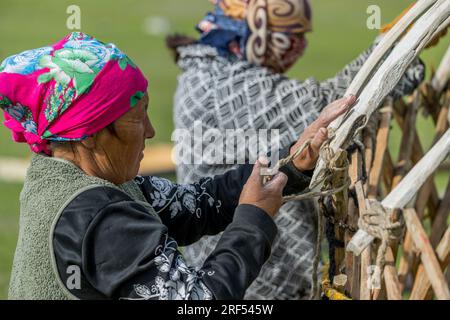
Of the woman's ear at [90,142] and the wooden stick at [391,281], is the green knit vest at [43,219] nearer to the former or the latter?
the woman's ear at [90,142]

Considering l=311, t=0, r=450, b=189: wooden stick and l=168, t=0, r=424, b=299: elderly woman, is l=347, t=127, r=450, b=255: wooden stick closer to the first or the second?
l=311, t=0, r=450, b=189: wooden stick

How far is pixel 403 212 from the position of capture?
2252mm

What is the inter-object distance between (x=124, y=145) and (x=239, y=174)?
1.69 ft

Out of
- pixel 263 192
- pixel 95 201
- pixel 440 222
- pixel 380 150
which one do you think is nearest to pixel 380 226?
pixel 263 192

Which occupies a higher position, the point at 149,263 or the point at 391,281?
the point at 149,263

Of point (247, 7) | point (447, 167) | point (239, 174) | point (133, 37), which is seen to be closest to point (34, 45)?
point (133, 37)

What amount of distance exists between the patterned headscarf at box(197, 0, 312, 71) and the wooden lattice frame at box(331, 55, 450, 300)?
52cm

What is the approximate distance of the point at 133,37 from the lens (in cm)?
1417

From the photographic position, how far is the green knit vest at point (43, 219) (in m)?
2.19

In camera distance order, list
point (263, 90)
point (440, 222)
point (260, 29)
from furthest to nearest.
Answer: point (260, 29) → point (263, 90) → point (440, 222)

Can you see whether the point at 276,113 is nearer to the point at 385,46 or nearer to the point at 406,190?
the point at 385,46

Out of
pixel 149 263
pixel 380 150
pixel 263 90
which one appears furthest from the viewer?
pixel 263 90

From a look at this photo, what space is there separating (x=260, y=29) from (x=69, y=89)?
1.77 metres
